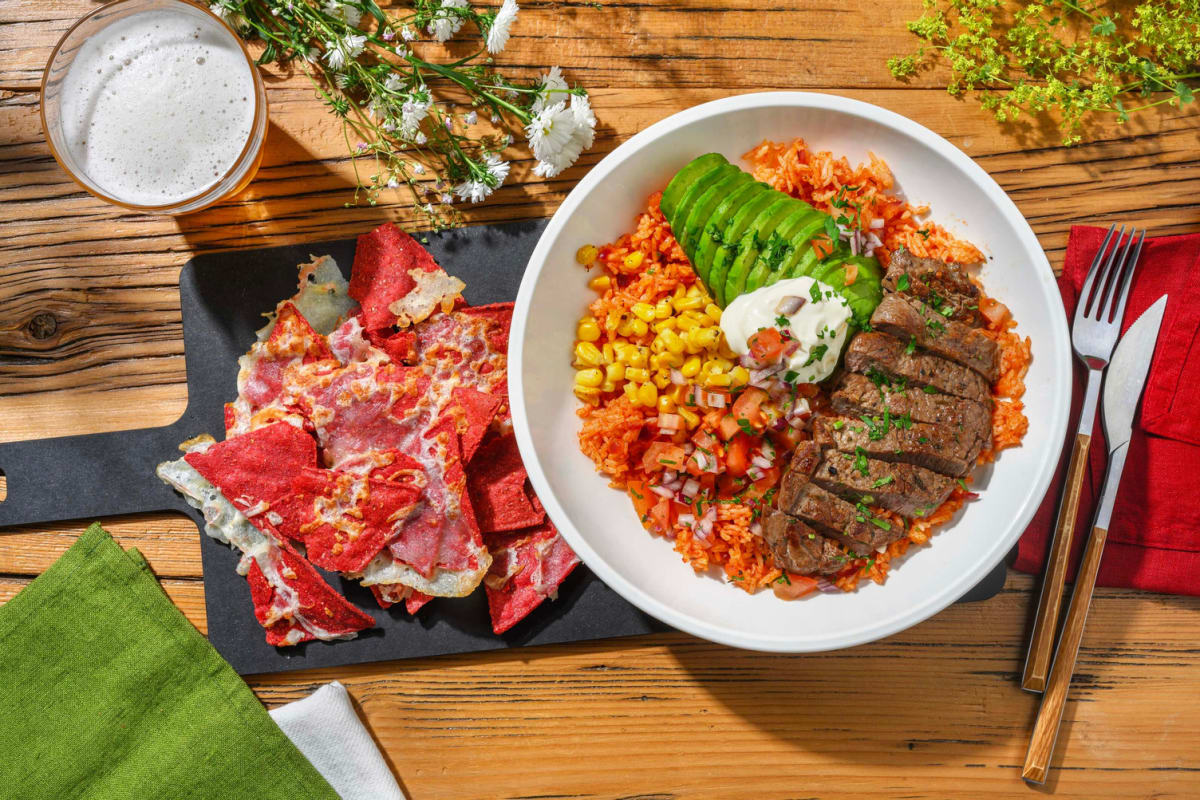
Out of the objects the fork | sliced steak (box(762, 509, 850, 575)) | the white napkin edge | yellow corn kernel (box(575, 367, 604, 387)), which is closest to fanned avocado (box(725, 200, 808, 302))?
yellow corn kernel (box(575, 367, 604, 387))

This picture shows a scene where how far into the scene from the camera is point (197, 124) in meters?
3.75

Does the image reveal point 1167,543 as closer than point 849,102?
No

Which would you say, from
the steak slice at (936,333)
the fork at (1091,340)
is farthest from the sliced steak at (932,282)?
the fork at (1091,340)

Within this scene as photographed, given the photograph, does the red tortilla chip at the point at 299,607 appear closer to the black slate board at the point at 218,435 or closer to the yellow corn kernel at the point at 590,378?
the black slate board at the point at 218,435

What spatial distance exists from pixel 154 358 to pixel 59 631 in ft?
4.86

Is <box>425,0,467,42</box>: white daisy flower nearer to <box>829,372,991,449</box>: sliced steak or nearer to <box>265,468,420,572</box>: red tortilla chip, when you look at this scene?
<box>265,468,420,572</box>: red tortilla chip

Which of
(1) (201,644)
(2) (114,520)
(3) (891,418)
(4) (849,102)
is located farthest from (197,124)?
(3) (891,418)

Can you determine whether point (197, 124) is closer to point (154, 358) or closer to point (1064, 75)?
point (154, 358)

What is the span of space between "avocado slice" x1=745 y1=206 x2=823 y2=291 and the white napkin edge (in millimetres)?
2941

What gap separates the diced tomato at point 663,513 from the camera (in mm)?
3750

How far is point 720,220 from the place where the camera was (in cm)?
349

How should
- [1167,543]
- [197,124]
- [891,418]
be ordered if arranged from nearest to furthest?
[891,418] < [197,124] < [1167,543]

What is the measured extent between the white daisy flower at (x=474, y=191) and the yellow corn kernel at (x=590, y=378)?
1036mm

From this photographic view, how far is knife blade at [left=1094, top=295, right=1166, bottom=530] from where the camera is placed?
3943 mm
